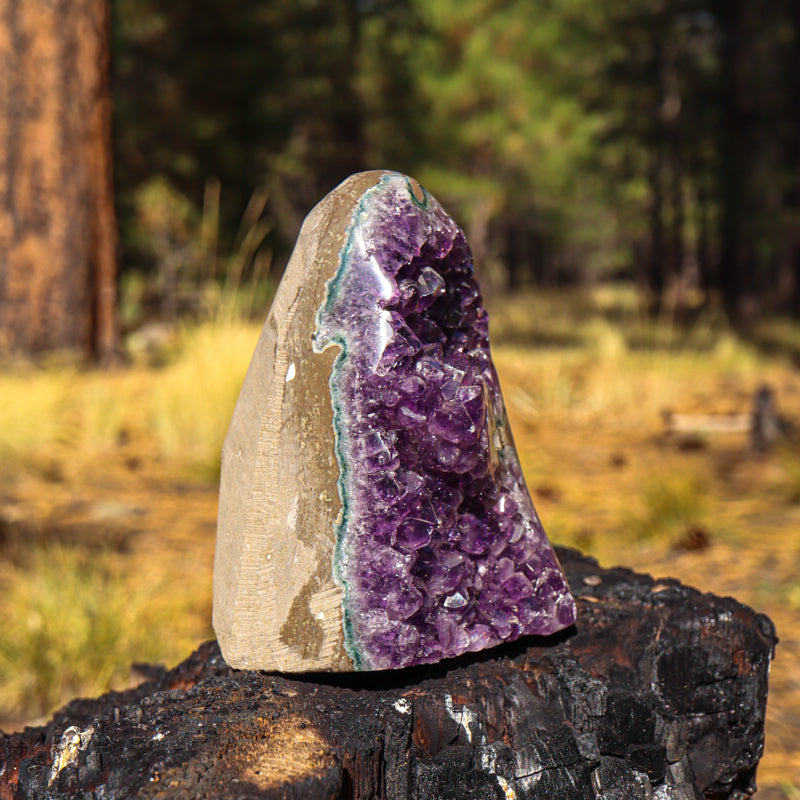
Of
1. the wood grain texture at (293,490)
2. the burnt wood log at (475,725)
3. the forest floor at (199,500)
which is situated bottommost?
the forest floor at (199,500)

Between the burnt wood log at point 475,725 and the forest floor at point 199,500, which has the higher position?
the burnt wood log at point 475,725

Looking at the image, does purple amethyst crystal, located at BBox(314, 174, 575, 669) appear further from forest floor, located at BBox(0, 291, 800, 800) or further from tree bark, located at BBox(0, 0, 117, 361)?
tree bark, located at BBox(0, 0, 117, 361)

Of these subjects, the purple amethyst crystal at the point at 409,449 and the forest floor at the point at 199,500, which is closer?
the purple amethyst crystal at the point at 409,449

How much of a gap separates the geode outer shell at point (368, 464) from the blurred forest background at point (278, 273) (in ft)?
3.14

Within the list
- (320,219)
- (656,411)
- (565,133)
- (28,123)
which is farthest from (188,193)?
(320,219)

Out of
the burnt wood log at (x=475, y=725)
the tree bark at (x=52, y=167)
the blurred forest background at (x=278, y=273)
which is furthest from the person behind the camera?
the tree bark at (x=52, y=167)

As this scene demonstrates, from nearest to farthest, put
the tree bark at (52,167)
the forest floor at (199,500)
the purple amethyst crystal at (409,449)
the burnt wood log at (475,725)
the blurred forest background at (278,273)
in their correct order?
the burnt wood log at (475,725)
the purple amethyst crystal at (409,449)
the forest floor at (199,500)
the blurred forest background at (278,273)
the tree bark at (52,167)

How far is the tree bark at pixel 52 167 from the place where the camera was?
16.2ft

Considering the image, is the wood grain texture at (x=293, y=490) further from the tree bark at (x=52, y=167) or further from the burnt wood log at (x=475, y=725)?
the tree bark at (x=52, y=167)

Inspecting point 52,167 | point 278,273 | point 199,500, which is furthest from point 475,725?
point 278,273

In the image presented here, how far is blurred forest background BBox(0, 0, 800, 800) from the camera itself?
294 cm

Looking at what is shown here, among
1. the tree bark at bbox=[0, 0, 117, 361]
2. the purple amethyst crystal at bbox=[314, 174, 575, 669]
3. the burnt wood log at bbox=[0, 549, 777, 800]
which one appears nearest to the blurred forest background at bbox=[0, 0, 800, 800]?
the tree bark at bbox=[0, 0, 117, 361]

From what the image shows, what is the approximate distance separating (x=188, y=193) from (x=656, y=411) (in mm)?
8330

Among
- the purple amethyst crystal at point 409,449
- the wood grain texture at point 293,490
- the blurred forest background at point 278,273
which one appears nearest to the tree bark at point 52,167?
the blurred forest background at point 278,273
